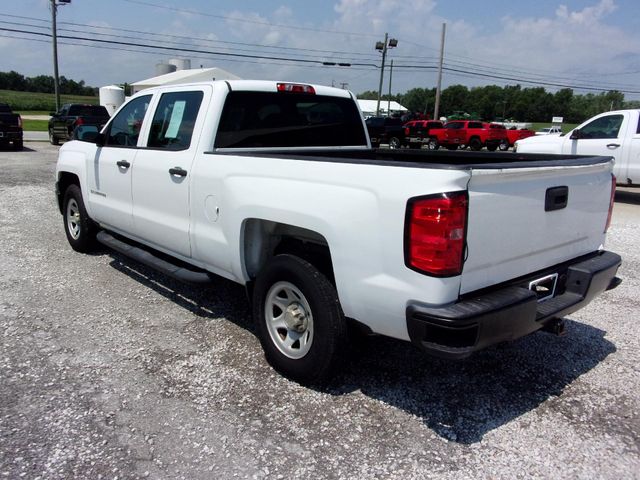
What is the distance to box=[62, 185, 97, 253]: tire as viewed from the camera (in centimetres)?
609

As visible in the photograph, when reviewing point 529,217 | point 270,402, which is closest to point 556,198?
point 529,217

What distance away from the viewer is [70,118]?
75.8ft

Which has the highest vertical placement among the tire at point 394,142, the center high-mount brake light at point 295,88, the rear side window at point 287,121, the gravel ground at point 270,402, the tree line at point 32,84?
the tree line at point 32,84

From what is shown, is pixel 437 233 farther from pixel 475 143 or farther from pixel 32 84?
pixel 32 84

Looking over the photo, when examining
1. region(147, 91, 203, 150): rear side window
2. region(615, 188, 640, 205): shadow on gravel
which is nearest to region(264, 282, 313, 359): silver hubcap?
region(147, 91, 203, 150): rear side window

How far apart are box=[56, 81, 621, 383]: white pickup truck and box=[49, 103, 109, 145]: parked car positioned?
19.9 meters

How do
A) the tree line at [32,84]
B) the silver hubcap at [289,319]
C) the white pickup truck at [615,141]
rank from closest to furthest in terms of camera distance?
1. the silver hubcap at [289,319]
2. the white pickup truck at [615,141]
3. the tree line at [32,84]

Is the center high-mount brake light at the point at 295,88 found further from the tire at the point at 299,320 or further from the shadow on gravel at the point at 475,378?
the shadow on gravel at the point at 475,378

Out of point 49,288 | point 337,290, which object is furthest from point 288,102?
point 49,288

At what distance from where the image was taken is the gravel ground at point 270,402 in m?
2.71

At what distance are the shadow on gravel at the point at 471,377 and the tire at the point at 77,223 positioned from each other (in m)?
2.34

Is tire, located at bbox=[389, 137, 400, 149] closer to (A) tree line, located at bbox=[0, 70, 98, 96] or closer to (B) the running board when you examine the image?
(B) the running board

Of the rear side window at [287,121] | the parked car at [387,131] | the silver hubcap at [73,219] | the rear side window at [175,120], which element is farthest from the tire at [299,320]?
the parked car at [387,131]

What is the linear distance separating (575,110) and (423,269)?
13277 centimetres
